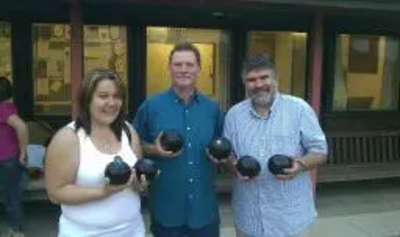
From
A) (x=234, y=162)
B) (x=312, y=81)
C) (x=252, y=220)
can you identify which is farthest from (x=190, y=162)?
(x=312, y=81)

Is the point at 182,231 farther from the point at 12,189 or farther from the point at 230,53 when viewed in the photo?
the point at 230,53

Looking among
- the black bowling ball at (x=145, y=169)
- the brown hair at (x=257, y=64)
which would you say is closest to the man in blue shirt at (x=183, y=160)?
the brown hair at (x=257, y=64)

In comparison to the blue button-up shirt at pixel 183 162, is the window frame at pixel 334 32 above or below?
above

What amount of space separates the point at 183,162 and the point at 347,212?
15.2 ft

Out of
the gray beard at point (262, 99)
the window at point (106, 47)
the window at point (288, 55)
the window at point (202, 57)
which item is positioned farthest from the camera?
the window at point (288, 55)

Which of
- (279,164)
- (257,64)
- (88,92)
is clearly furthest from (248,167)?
(88,92)

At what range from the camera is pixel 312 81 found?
768cm

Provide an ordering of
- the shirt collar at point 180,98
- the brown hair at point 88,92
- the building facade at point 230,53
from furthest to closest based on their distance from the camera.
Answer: the building facade at point 230,53
the shirt collar at point 180,98
the brown hair at point 88,92

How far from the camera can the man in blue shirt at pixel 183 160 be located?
362 cm

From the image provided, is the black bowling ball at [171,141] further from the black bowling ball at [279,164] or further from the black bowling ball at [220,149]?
the black bowling ball at [279,164]

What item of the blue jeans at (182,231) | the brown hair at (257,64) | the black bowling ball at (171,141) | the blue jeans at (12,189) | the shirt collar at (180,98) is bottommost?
the blue jeans at (12,189)

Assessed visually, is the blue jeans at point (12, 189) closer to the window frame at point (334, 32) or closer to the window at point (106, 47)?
the window at point (106, 47)

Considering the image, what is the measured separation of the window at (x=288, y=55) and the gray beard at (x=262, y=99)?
5.44m

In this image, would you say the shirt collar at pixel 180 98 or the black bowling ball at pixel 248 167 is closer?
the black bowling ball at pixel 248 167
